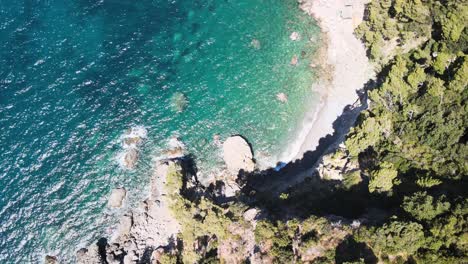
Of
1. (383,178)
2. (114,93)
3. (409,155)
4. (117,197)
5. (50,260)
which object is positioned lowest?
(50,260)

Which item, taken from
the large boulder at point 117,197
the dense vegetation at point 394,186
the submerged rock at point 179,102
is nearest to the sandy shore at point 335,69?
the dense vegetation at point 394,186

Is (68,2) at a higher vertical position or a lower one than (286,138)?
higher

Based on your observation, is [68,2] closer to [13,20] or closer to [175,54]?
[13,20]

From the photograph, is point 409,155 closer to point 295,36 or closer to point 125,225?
point 295,36

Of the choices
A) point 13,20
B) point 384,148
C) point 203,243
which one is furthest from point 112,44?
point 384,148

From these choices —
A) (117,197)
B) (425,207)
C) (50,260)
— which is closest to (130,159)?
(117,197)

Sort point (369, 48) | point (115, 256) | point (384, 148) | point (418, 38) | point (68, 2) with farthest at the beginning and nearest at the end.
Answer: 1. point (68, 2)
2. point (369, 48)
3. point (418, 38)
4. point (115, 256)
5. point (384, 148)

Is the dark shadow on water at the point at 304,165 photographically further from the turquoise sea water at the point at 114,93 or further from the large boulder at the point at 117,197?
the large boulder at the point at 117,197

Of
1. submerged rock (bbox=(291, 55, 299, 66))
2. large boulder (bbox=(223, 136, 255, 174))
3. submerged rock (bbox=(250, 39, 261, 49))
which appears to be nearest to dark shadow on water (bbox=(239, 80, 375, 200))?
large boulder (bbox=(223, 136, 255, 174))
